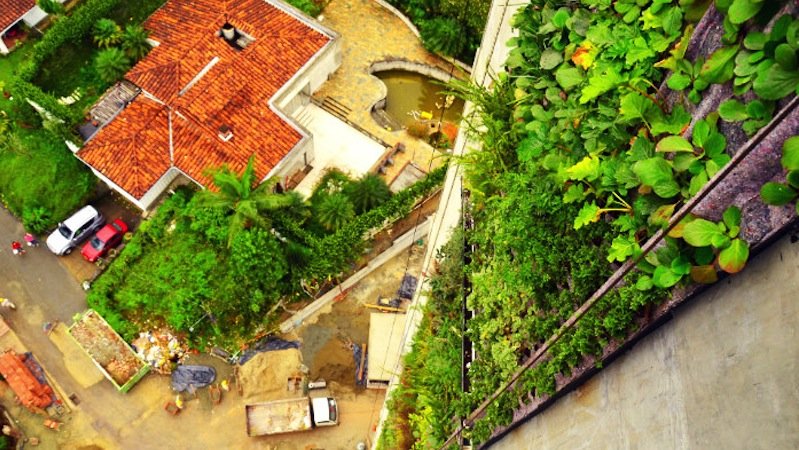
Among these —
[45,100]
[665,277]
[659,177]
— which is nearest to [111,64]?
[45,100]

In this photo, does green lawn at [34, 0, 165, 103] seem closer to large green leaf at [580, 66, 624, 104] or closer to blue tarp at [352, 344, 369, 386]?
blue tarp at [352, 344, 369, 386]

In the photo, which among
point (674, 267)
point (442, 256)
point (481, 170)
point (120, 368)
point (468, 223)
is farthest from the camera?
point (120, 368)

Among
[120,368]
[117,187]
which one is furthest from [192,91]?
[120,368]

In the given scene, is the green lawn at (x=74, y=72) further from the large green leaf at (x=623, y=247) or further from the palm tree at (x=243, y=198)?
the large green leaf at (x=623, y=247)

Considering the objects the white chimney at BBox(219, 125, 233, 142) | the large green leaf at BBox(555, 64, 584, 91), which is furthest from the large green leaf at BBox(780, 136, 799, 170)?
the white chimney at BBox(219, 125, 233, 142)

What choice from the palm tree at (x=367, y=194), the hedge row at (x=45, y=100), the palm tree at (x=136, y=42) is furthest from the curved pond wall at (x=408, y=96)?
the hedge row at (x=45, y=100)

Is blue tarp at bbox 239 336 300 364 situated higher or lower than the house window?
lower

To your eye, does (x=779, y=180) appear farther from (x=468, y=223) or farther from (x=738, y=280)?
(x=468, y=223)
